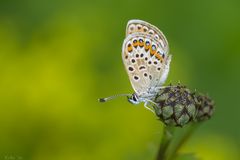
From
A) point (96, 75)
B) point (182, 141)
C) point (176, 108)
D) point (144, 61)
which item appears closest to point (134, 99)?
point (144, 61)

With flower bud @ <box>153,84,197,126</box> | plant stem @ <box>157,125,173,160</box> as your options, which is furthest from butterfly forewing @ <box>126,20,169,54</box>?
plant stem @ <box>157,125,173,160</box>

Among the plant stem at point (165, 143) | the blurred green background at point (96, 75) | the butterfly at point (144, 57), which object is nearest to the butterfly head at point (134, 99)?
the butterfly at point (144, 57)

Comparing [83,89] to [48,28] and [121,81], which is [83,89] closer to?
[121,81]

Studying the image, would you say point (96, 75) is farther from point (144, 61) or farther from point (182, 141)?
point (182, 141)

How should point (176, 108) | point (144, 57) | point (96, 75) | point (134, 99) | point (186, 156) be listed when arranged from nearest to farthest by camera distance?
point (176, 108), point (186, 156), point (134, 99), point (144, 57), point (96, 75)

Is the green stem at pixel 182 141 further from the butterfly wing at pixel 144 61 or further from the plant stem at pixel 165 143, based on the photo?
the butterfly wing at pixel 144 61

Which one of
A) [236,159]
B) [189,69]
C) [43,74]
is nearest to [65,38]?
[43,74]
